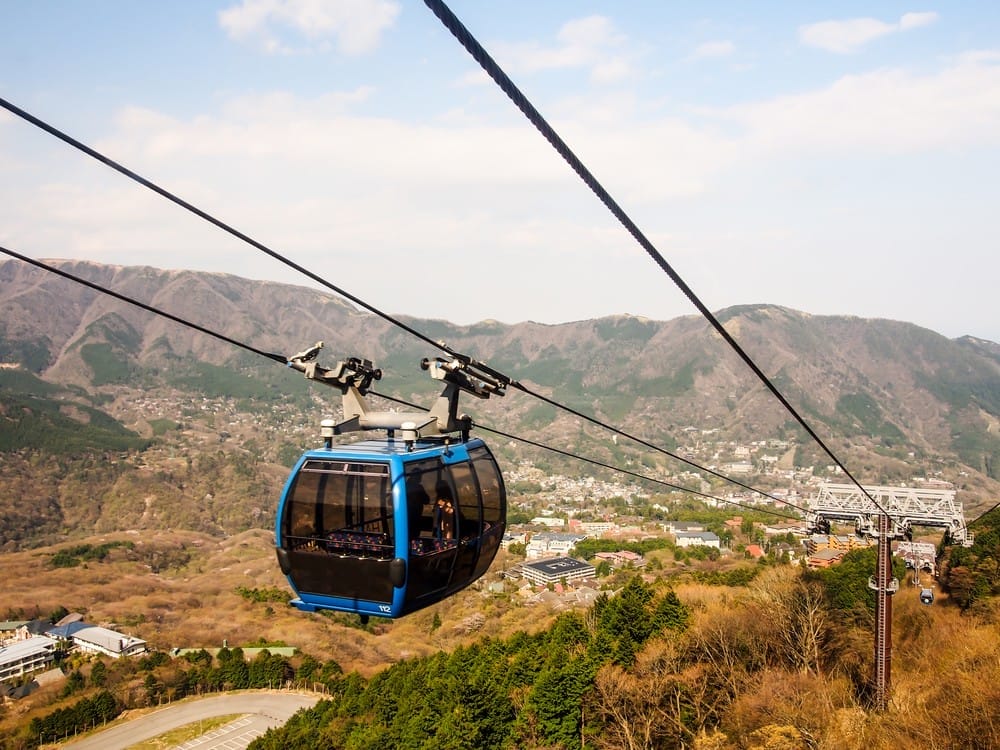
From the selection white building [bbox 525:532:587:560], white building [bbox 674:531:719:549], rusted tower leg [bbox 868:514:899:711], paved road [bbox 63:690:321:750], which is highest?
rusted tower leg [bbox 868:514:899:711]

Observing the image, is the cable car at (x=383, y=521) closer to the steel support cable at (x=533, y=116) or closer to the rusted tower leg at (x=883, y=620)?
the steel support cable at (x=533, y=116)

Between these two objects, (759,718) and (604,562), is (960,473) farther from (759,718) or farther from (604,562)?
(759,718)

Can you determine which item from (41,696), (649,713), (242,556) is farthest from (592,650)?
(242,556)

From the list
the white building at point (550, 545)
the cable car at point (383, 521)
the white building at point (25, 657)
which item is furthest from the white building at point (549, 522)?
the cable car at point (383, 521)

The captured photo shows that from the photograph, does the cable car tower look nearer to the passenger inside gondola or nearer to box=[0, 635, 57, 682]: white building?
the passenger inside gondola

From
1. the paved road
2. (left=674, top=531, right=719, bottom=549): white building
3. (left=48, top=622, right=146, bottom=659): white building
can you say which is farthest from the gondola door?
(left=674, top=531, right=719, bottom=549): white building

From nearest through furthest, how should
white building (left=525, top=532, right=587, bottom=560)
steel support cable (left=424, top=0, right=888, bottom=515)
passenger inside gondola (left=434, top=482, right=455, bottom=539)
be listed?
steel support cable (left=424, top=0, right=888, bottom=515)
passenger inside gondola (left=434, top=482, right=455, bottom=539)
white building (left=525, top=532, right=587, bottom=560)
